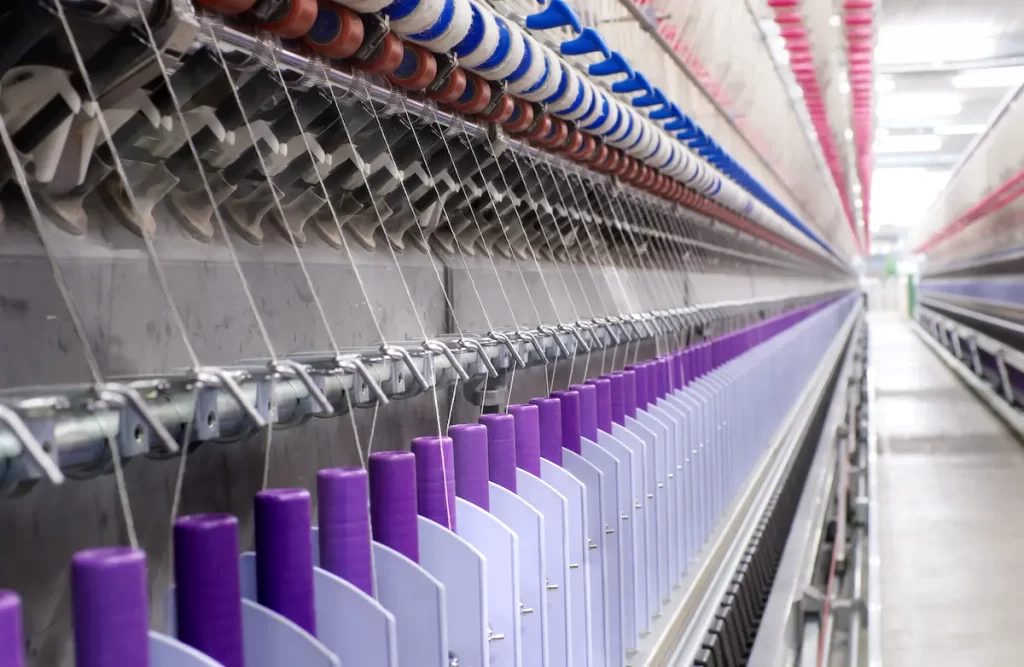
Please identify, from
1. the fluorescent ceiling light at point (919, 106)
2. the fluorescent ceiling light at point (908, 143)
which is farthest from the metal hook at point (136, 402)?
the fluorescent ceiling light at point (908, 143)

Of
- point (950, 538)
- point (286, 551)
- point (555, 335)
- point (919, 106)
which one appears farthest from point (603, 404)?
point (919, 106)

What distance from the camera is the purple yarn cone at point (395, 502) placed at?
2.94 feet

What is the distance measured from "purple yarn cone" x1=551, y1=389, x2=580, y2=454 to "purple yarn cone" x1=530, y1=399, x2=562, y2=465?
0.12m

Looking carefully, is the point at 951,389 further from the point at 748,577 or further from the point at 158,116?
the point at 158,116

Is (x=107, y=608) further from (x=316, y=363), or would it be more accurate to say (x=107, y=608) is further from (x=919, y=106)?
(x=919, y=106)

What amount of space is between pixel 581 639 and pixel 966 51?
11213 millimetres

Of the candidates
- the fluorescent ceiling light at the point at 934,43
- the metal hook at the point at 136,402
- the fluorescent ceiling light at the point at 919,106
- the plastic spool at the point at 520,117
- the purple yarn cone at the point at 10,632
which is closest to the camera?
the purple yarn cone at the point at 10,632

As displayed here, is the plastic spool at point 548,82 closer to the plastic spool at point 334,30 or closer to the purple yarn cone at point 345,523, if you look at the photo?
the plastic spool at point 334,30

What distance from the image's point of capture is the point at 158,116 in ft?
3.05

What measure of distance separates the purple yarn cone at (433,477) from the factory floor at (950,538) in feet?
10.5

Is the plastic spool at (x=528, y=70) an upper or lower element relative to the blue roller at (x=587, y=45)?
lower

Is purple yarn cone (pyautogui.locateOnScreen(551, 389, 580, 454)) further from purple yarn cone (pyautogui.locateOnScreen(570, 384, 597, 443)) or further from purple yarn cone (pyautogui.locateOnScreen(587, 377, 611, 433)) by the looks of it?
purple yarn cone (pyautogui.locateOnScreen(587, 377, 611, 433))

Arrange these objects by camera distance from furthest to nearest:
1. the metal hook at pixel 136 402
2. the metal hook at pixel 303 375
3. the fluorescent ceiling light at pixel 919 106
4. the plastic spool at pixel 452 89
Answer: the fluorescent ceiling light at pixel 919 106 → the plastic spool at pixel 452 89 → the metal hook at pixel 303 375 → the metal hook at pixel 136 402

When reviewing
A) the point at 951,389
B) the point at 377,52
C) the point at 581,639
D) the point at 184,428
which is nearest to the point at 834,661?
the point at 581,639
